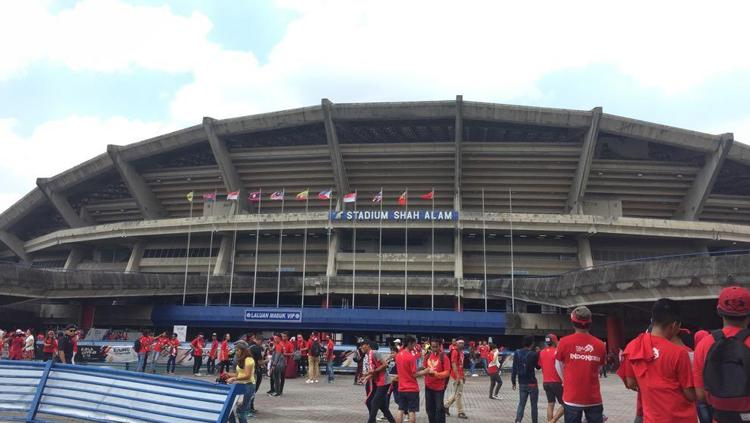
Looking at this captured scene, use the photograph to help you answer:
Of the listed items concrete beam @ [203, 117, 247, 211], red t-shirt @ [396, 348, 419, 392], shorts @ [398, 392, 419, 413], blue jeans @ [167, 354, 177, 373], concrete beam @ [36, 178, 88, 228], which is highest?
concrete beam @ [203, 117, 247, 211]

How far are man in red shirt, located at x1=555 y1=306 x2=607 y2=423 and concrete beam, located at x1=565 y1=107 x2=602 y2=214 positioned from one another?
41935 mm

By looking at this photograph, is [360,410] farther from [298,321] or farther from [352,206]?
[352,206]

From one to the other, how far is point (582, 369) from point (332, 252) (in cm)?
4307

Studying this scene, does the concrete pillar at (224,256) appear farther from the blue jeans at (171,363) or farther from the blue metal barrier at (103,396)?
the blue metal barrier at (103,396)

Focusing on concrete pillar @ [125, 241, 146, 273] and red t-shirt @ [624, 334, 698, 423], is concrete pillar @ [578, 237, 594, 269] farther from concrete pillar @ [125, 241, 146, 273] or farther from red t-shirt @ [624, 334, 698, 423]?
red t-shirt @ [624, 334, 698, 423]

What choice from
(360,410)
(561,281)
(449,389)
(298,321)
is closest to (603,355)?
(360,410)

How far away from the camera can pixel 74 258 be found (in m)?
57.3

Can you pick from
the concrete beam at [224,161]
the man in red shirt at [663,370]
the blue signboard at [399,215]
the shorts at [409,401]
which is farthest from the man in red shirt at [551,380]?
the concrete beam at [224,161]

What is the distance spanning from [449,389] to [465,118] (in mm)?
32136

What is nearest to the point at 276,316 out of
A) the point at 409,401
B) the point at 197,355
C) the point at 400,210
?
the point at 400,210

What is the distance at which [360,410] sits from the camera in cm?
1251

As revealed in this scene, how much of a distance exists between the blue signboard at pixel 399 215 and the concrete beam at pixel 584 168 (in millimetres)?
11713

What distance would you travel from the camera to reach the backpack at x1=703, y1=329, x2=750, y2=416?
3389mm

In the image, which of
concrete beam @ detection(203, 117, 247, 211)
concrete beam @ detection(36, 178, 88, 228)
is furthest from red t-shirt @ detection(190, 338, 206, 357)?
concrete beam @ detection(36, 178, 88, 228)
